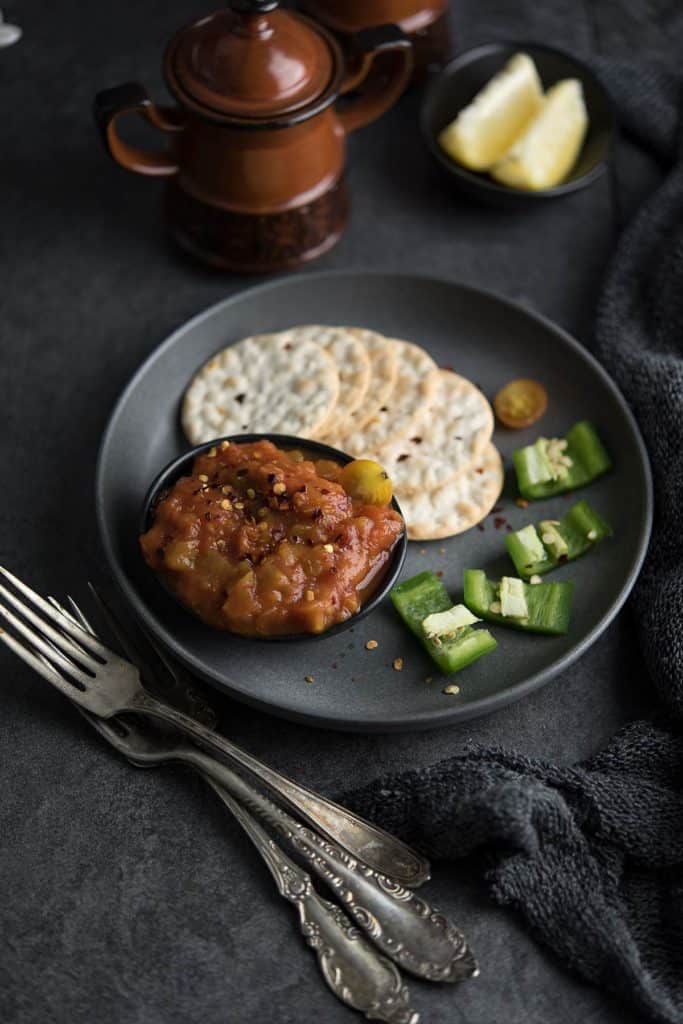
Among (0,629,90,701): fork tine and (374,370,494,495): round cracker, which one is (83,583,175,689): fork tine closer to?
(0,629,90,701): fork tine

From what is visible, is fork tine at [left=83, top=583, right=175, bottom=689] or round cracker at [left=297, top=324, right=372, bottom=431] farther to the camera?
round cracker at [left=297, top=324, right=372, bottom=431]

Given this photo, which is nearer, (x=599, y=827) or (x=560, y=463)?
(x=599, y=827)

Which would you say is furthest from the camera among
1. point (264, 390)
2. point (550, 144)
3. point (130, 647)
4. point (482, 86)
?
point (482, 86)

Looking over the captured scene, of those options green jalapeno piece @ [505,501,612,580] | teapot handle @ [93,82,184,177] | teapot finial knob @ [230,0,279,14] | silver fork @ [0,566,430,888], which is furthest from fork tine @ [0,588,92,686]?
teapot finial knob @ [230,0,279,14]

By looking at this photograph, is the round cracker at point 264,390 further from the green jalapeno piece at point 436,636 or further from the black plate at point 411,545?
the green jalapeno piece at point 436,636

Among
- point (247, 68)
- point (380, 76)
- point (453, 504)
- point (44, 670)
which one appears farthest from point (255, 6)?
point (44, 670)

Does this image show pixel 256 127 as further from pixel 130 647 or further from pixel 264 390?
pixel 130 647

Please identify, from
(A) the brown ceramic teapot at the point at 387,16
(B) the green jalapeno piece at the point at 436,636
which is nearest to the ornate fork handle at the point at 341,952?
(B) the green jalapeno piece at the point at 436,636
